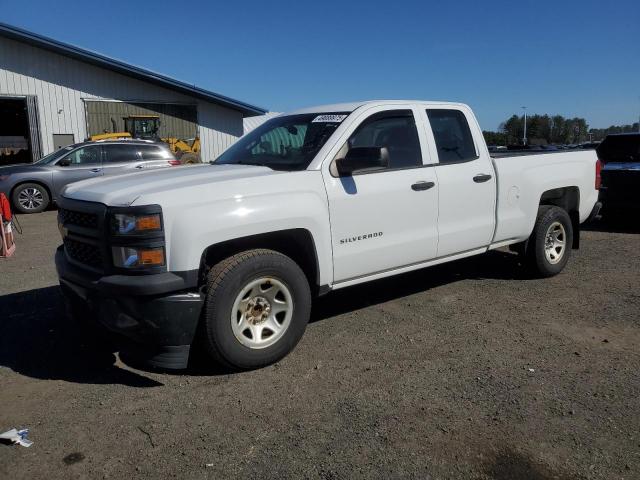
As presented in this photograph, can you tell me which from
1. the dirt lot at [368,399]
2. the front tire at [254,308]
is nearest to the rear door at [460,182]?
the dirt lot at [368,399]

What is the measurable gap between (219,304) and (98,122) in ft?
63.7

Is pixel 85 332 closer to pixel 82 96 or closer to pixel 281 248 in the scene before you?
pixel 281 248

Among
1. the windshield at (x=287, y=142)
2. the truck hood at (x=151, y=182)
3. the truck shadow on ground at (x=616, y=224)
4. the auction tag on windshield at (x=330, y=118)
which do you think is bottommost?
the truck shadow on ground at (x=616, y=224)

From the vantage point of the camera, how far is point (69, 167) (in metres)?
13.5

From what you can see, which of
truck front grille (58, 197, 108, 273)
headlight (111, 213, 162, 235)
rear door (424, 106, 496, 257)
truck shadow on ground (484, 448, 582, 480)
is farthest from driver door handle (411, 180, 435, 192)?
truck front grille (58, 197, 108, 273)

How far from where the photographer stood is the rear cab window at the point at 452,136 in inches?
201

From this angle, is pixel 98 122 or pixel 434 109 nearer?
pixel 434 109

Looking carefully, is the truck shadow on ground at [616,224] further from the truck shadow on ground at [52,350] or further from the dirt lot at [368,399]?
the truck shadow on ground at [52,350]

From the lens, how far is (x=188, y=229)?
3439mm

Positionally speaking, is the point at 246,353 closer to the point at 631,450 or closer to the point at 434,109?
the point at 631,450

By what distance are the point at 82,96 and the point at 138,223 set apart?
1929cm

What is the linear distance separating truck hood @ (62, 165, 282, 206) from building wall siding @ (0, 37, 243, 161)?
701 inches

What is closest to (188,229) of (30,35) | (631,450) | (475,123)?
(631,450)

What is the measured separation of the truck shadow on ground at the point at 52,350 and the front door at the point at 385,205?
1774 mm
